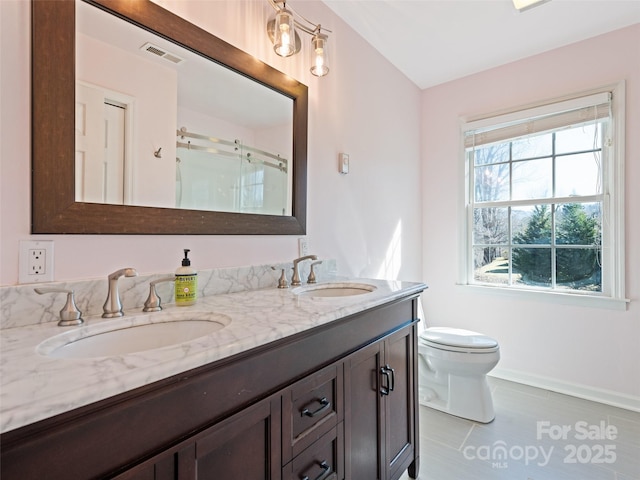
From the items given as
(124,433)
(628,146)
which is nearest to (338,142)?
(124,433)

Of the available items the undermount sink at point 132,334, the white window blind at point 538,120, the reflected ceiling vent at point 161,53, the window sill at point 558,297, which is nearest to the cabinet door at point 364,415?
the undermount sink at point 132,334

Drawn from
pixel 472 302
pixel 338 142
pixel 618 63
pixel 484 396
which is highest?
pixel 618 63

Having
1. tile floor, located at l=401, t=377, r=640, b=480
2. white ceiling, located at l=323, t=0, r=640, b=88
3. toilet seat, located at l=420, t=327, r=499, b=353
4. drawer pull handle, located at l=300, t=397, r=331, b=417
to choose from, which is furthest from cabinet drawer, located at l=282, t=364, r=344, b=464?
white ceiling, located at l=323, t=0, r=640, b=88

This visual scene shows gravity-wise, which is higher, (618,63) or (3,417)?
(618,63)

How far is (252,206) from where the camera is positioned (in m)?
1.50

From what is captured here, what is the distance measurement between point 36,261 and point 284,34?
123cm

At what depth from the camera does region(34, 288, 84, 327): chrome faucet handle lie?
0.87m

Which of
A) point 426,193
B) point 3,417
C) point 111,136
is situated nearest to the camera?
point 3,417

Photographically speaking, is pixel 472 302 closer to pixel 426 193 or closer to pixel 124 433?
pixel 426 193

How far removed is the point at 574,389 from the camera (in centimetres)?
229

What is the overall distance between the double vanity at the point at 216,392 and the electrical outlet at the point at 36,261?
0.13 m

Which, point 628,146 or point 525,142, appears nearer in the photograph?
point 628,146

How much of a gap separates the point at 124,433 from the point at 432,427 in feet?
6.14

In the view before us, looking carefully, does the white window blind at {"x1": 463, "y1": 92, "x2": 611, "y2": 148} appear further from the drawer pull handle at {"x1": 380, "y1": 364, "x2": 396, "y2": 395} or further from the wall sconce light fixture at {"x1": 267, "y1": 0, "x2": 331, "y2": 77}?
the drawer pull handle at {"x1": 380, "y1": 364, "x2": 396, "y2": 395}
